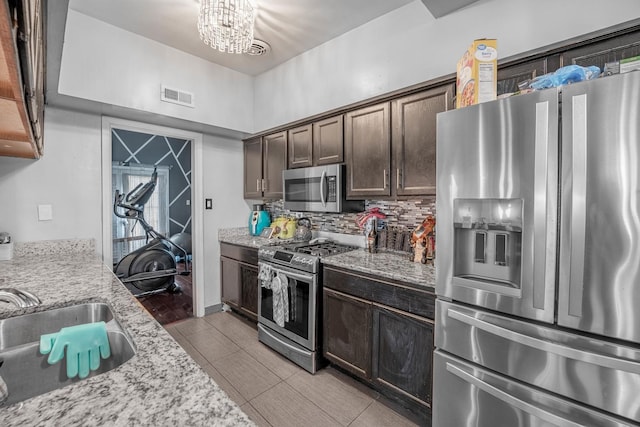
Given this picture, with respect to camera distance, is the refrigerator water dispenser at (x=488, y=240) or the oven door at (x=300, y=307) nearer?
the refrigerator water dispenser at (x=488, y=240)

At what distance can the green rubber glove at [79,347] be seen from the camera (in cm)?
89

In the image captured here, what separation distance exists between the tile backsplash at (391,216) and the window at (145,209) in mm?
3757

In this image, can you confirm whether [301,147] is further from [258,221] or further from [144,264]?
[144,264]

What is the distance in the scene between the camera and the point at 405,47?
206cm

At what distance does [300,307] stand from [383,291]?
781 millimetres

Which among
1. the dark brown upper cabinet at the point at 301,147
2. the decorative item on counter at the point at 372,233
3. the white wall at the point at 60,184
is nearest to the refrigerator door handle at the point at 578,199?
the decorative item on counter at the point at 372,233

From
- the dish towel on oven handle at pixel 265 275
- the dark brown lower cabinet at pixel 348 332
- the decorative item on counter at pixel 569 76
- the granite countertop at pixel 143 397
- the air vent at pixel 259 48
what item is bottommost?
the dark brown lower cabinet at pixel 348 332

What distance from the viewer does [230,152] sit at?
3.54 meters

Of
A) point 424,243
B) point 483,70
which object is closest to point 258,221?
point 424,243

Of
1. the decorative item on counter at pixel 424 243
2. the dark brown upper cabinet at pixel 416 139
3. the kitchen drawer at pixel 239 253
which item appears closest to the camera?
the dark brown upper cabinet at pixel 416 139

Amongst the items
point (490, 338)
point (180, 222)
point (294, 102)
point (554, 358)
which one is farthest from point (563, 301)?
point (180, 222)

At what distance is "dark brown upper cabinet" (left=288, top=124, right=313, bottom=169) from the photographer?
2.73m

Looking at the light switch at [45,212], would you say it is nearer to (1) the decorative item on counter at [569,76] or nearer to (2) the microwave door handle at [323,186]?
(2) the microwave door handle at [323,186]

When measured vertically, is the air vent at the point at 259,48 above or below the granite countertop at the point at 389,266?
above
